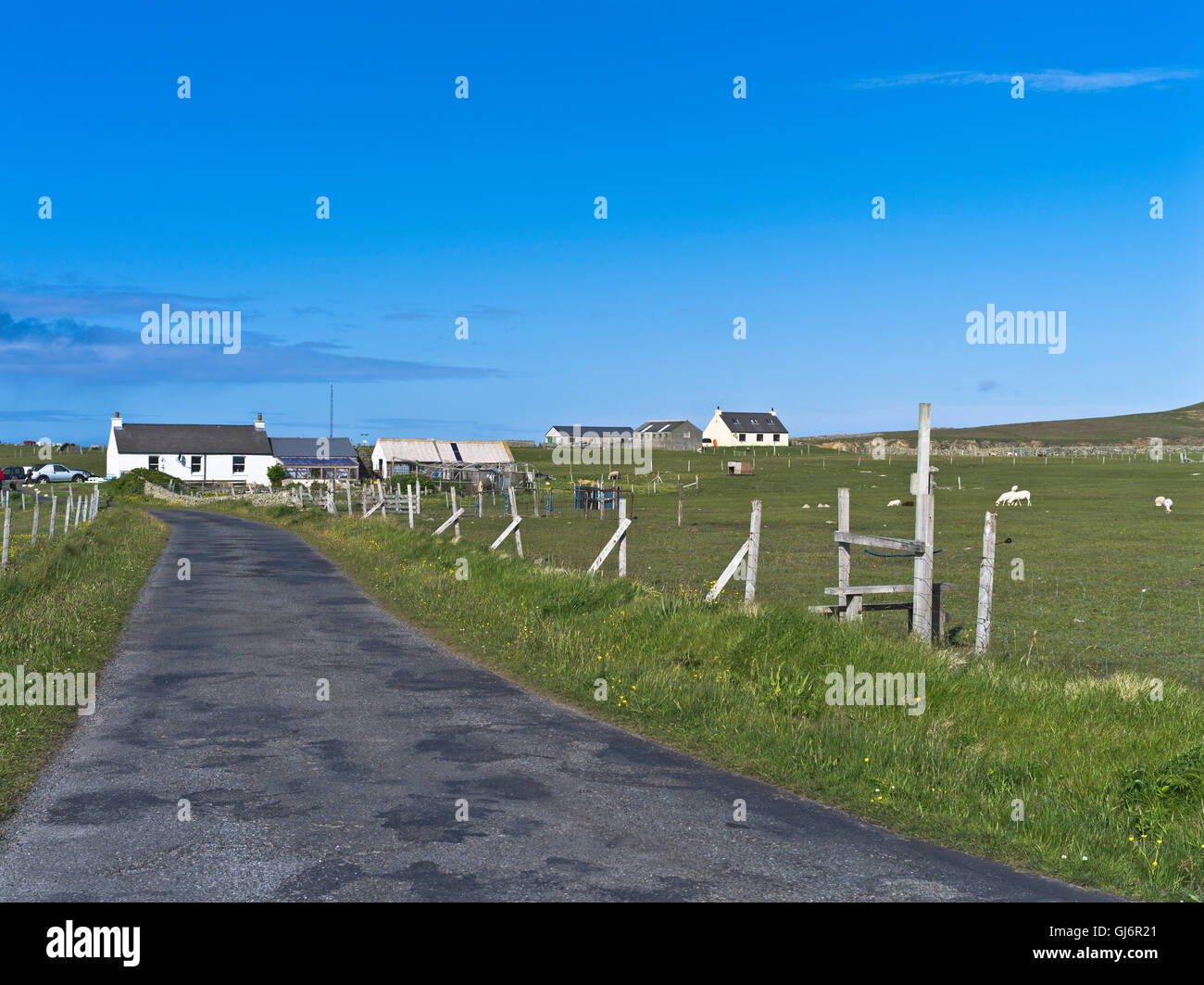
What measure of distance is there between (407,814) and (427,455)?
354ft

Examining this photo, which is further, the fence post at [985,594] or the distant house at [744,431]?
the distant house at [744,431]

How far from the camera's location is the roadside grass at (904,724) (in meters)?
6.96

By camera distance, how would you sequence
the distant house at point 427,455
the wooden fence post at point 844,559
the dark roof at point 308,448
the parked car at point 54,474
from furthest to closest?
the distant house at point 427,455 → the dark roof at point 308,448 → the parked car at point 54,474 → the wooden fence post at point 844,559

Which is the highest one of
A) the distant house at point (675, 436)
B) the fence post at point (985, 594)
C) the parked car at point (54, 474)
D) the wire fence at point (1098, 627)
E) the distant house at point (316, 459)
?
the distant house at point (675, 436)

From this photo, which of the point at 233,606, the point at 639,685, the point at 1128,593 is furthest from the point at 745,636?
the point at 1128,593

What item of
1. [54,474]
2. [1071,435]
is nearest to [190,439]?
[54,474]

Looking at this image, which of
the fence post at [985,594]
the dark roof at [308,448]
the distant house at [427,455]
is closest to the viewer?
the fence post at [985,594]

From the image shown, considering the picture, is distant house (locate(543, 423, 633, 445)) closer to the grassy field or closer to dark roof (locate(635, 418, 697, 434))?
dark roof (locate(635, 418, 697, 434))

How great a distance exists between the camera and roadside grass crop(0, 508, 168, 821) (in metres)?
8.76

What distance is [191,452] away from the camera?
95.8 m

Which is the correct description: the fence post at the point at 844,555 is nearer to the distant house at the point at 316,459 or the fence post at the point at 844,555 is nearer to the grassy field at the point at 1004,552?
the grassy field at the point at 1004,552

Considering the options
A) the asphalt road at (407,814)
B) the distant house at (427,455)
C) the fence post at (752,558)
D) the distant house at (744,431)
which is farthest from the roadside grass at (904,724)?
the distant house at (744,431)

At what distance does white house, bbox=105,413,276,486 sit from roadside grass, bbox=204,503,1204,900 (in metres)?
Result: 87.0
